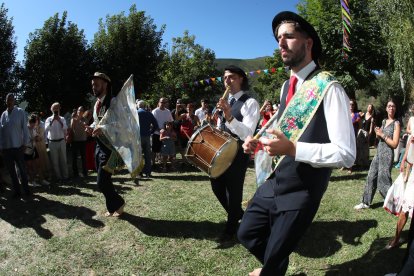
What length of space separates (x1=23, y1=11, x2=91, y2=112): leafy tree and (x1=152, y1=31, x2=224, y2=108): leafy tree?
22.0 metres

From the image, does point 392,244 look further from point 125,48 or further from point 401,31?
point 125,48

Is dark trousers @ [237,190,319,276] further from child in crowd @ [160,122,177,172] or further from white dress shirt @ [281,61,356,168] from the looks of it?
child in crowd @ [160,122,177,172]

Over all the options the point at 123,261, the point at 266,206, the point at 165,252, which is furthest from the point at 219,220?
the point at 266,206

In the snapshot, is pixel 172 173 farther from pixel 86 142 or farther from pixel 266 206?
pixel 266 206

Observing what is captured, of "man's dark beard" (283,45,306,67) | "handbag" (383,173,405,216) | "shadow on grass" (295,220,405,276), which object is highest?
"man's dark beard" (283,45,306,67)

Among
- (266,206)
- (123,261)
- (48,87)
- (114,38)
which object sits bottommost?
(123,261)

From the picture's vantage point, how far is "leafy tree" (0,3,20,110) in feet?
52.3

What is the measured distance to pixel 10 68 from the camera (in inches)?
654

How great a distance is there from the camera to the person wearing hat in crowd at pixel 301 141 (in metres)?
2.22

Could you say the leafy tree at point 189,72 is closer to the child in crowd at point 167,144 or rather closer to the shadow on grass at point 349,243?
the child in crowd at point 167,144

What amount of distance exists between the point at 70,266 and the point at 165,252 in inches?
43.9

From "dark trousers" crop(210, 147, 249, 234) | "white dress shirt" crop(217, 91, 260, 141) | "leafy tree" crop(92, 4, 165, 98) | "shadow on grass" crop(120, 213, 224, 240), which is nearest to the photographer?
"white dress shirt" crop(217, 91, 260, 141)

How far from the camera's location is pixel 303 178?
246 centimetres

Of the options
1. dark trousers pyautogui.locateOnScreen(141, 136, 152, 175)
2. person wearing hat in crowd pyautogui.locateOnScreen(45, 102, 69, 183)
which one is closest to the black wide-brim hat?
dark trousers pyautogui.locateOnScreen(141, 136, 152, 175)
